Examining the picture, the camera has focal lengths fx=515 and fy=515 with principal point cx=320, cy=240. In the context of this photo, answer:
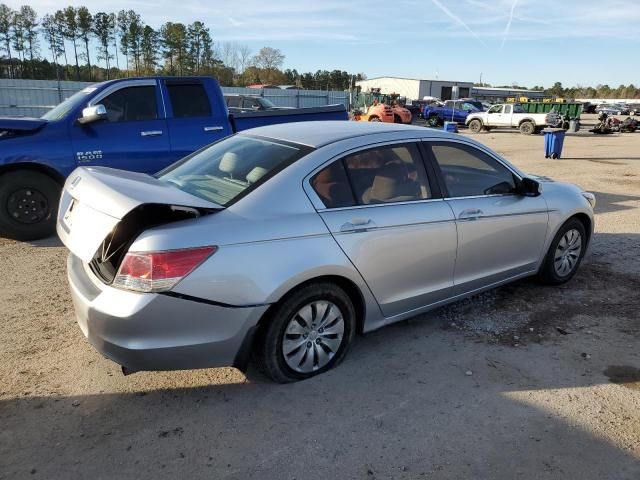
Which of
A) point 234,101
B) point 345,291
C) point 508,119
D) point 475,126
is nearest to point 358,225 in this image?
point 345,291

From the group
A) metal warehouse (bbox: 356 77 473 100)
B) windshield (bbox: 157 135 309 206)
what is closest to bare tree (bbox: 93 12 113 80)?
metal warehouse (bbox: 356 77 473 100)

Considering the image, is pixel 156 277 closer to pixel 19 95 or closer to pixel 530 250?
pixel 530 250

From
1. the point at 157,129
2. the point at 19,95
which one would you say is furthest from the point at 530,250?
the point at 19,95

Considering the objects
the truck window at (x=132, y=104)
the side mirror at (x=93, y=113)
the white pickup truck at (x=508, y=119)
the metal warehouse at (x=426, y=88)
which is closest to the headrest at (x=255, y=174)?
the side mirror at (x=93, y=113)

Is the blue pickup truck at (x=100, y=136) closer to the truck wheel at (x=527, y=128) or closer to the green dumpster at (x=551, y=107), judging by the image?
the truck wheel at (x=527, y=128)

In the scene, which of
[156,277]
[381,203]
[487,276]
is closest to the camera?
[156,277]

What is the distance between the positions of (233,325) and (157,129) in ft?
15.3

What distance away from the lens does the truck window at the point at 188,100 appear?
7023mm

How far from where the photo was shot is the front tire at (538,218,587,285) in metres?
4.82

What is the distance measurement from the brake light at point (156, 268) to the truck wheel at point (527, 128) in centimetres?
3032

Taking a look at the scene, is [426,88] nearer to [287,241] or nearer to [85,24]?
[85,24]

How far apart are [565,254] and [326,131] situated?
278 cm

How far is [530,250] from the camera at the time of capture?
4.54 m

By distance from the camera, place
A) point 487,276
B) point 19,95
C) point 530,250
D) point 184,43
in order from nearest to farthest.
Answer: point 487,276 → point 530,250 → point 19,95 → point 184,43
